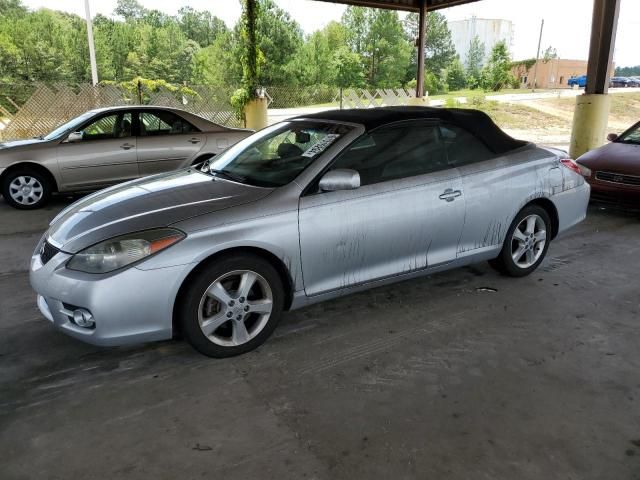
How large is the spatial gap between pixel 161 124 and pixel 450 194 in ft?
17.9

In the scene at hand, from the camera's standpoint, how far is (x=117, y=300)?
2.93 metres

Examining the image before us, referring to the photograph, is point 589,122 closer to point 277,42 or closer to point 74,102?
point 74,102

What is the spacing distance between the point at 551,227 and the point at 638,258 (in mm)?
1296

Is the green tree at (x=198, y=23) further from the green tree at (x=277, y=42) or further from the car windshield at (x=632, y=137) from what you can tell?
the car windshield at (x=632, y=137)

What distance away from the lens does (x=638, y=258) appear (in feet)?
17.6

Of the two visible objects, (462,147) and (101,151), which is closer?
(462,147)

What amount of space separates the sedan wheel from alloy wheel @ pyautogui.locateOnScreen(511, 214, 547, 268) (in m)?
6.41

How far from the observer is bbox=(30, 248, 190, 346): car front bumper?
2.93 metres

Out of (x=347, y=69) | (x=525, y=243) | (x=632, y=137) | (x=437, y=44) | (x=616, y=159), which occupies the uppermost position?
(x=437, y=44)

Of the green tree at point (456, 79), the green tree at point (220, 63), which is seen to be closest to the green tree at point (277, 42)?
the green tree at point (220, 63)

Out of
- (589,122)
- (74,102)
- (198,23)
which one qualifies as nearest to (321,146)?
(589,122)

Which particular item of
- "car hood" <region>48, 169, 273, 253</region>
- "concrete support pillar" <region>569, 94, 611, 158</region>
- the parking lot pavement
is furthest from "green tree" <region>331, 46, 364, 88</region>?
the parking lot pavement

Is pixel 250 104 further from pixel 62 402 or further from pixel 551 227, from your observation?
pixel 62 402

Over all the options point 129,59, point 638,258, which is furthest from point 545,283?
point 129,59
